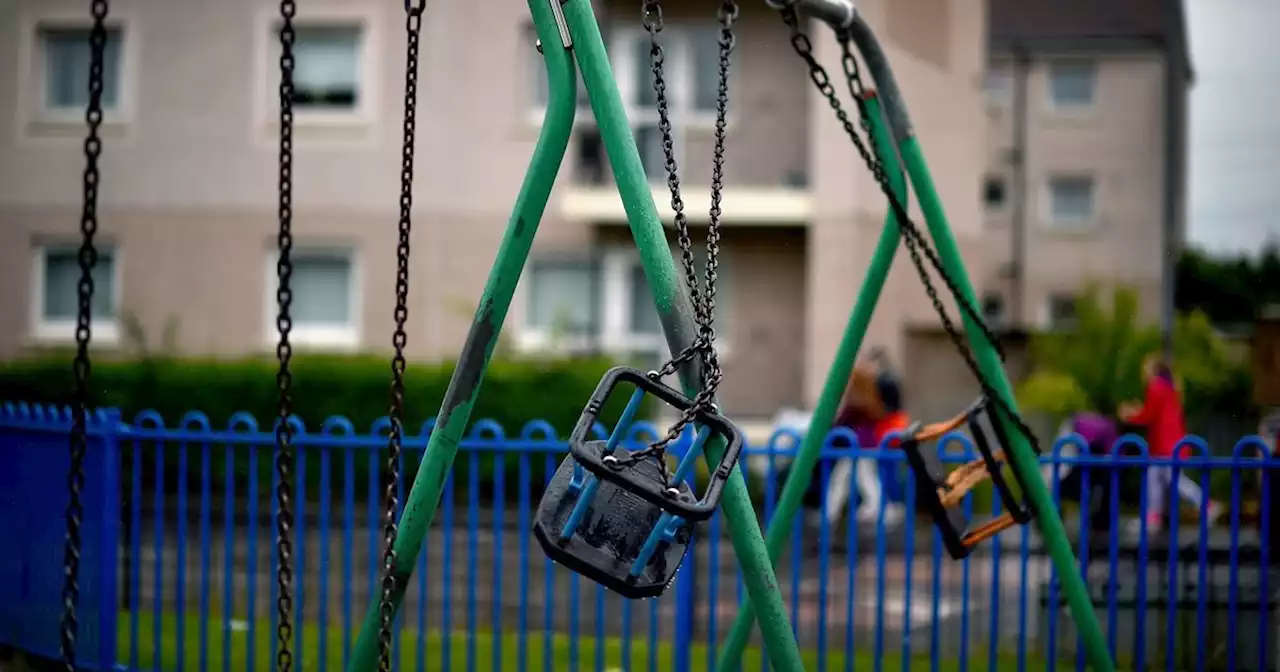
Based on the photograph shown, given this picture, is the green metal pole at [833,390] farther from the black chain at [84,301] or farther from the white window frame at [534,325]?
the white window frame at [534,325]

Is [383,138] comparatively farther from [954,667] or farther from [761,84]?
[954,667]

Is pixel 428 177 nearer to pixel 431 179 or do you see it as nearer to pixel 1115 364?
pixel 431 179

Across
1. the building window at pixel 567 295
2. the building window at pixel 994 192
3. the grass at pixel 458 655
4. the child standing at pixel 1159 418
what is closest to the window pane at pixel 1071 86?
the building window at pixel 994 192

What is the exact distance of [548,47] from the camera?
3.42m

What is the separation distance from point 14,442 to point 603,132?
440 centimetres

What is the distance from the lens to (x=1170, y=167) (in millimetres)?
22766

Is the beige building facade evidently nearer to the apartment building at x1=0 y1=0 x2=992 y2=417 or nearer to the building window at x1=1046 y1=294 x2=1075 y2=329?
the apartment building at x1=0 y1=0 x2=992 y2=417

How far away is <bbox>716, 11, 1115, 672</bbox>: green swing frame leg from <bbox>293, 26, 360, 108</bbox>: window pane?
52.4 feet

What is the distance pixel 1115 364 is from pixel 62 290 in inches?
596

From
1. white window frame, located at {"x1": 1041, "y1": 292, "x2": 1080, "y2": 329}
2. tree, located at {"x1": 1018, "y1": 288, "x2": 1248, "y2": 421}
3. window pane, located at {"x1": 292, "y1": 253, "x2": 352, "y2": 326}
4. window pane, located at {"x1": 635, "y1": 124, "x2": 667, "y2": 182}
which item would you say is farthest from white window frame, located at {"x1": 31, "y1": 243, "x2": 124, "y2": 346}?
white window frame, located at {"x1": 1041, "y1": 292, "x2": 1080, "y2": 329}

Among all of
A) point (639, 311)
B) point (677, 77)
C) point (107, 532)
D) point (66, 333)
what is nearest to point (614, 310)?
point (639, 311)

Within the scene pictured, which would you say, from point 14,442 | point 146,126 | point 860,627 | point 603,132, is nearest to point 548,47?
point 603,132

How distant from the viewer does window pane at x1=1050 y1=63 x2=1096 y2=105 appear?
32.3m

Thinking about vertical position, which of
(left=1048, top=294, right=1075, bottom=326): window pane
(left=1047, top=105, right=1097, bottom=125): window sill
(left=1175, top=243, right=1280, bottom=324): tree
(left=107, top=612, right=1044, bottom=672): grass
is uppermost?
(left=1047, top=105, right=1097, bottom=125): window sill
